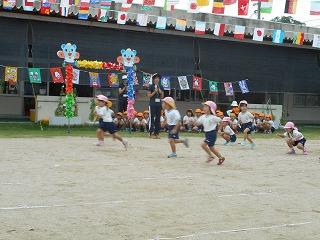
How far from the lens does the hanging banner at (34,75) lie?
19750 mm

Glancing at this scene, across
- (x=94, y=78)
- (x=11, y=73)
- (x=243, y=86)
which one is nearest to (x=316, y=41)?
(x=243, y=86)

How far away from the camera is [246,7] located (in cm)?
2322

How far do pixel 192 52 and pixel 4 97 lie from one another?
7.94 metres

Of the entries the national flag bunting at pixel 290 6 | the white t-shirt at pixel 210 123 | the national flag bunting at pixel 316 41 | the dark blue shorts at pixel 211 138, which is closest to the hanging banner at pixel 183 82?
the national flag bunting at pixel 290 6

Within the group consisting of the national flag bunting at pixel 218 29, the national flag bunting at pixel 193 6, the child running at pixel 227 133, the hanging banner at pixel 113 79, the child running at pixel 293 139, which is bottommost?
the child running at pixel 227 133

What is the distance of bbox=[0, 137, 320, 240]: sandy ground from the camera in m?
5.94

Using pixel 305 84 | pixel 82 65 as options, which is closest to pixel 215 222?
pixel 82 65

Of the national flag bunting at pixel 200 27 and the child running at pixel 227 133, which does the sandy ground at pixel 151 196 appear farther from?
the national flag bunting at pixel 200 27

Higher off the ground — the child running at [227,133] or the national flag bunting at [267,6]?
the national flag bunting at [267,6]

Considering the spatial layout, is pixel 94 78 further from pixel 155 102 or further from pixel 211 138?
pixel 211 138

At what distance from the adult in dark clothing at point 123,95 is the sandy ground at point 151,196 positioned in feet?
25.3

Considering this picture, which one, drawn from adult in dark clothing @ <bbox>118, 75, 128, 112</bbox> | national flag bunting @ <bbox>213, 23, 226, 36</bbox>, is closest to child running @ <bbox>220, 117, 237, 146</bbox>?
adult in dark clothing @ <bbox>118, 75, 128, 112</bbox>

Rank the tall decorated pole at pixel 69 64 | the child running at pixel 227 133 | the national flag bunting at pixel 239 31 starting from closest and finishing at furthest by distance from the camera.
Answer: the child running at pixel 227 133
the tall decorated pole at pixel 69 64
the national flag bunting at pixel 239 31

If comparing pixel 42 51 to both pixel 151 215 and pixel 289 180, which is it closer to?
pixel 289 180
